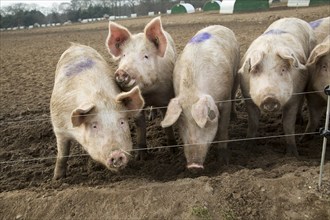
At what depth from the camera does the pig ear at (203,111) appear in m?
4.51

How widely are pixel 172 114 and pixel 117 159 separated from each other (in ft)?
2.94

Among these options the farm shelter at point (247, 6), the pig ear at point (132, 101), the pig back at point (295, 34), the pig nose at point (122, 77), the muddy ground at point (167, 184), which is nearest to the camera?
the muddy ground at point (167, 184)

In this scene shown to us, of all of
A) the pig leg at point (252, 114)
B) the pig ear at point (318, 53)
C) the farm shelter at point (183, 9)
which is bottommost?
the farm shelter at point (183, 9)

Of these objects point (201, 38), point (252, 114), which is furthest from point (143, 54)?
point (252, 114)

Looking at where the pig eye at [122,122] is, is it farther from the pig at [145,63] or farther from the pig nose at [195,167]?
the pig nose at [195,167]

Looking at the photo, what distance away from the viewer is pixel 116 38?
5.77 meters

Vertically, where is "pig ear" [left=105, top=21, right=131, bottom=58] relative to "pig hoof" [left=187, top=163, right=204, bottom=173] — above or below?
above

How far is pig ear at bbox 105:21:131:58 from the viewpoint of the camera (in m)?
5.69

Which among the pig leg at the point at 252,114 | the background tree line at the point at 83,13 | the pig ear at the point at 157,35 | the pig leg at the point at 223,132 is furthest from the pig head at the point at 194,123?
the background tree line at the point at 83,13

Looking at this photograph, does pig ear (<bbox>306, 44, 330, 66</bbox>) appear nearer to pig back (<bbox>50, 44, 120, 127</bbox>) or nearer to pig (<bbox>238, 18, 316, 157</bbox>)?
pig (<bbox>238, 18, 316, 157</bbox>)

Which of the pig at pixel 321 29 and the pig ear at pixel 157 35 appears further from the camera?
the pig at pixel 321 29

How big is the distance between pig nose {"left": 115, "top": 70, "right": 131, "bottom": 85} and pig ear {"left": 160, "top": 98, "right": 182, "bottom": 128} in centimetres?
72

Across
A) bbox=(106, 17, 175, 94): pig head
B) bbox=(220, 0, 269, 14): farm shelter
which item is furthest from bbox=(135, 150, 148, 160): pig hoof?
bbox=(220, 0, 269, 14): farm shelter

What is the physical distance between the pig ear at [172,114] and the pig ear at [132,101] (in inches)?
12.8
